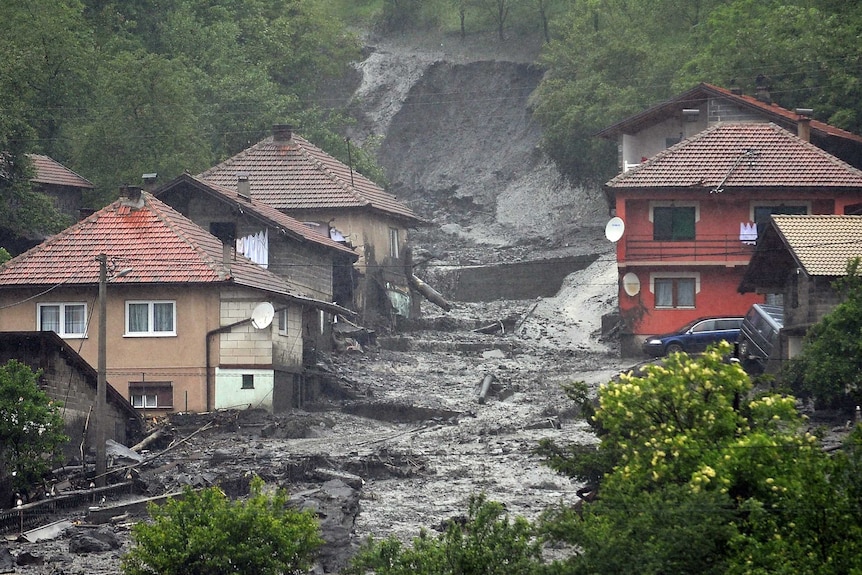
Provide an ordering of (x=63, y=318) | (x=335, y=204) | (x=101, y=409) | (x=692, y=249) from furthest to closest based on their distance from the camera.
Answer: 1. (x=335, y=204)
2. (x=692, y=249)
3. (x=63, y=318)
4. (x=101, y=409)

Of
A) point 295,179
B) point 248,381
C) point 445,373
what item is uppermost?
point 295,179

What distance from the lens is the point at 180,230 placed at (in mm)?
46719

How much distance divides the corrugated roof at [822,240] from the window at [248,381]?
47.1ft

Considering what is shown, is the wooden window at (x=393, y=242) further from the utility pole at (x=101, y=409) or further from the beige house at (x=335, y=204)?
the utility pole at (x=101, y=409)

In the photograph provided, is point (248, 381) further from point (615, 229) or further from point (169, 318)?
point (615, 229)

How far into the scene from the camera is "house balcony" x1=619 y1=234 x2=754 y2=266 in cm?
5194

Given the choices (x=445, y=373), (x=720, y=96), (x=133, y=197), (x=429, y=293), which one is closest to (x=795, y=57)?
(x=720, y=96)

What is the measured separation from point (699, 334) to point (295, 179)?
16931 mm

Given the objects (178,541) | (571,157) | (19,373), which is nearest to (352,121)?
(571,157)

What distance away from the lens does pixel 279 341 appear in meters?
45.9

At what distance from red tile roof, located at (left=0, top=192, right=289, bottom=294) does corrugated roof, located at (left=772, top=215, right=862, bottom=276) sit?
13908mm

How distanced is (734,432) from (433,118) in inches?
2805

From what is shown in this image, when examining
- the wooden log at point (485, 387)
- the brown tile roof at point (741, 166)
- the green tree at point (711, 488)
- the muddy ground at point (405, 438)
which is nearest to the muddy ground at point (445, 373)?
the muddy ground at point (405, 438)

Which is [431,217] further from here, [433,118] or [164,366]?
[164,366]
